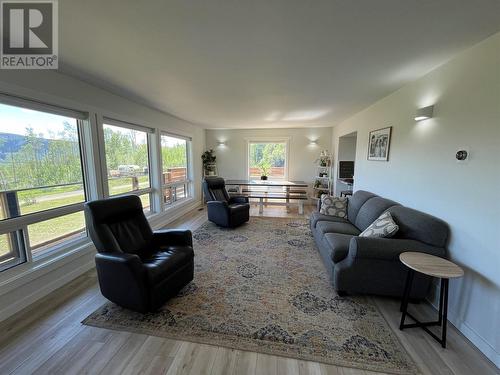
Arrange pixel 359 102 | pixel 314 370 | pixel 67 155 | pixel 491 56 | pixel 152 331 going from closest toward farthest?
pixel 314 370 → pixel 491 56 → pixel 152 331 → pixel 67 155 → pixel 359 102

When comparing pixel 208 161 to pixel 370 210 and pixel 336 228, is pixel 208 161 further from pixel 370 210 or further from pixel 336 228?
pixel 370 210

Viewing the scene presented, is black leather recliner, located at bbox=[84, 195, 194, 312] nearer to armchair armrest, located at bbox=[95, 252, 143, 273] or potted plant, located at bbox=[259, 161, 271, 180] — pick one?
armchair armrest, located at bbox=[95, 252, 143, 273]

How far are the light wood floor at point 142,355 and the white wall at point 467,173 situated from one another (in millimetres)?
289

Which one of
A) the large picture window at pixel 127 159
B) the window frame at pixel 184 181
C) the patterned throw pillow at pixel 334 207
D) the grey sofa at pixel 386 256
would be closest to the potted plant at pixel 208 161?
the window frame at pixel 184 181

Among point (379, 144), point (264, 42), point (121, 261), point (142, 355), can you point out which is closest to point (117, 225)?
point (121, 261)

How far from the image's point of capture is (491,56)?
1597mm

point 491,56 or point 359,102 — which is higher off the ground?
point 359,102

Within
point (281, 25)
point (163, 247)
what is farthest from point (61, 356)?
point (281, 25)

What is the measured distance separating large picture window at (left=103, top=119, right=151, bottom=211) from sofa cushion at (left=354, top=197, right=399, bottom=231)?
3742mm

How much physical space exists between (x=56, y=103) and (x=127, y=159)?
1.40 metres

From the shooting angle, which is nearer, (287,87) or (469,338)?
(469,338)

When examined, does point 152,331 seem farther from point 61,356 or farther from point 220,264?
point 220,264

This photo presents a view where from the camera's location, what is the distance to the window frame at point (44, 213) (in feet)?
6.57

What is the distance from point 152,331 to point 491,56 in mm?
3444
